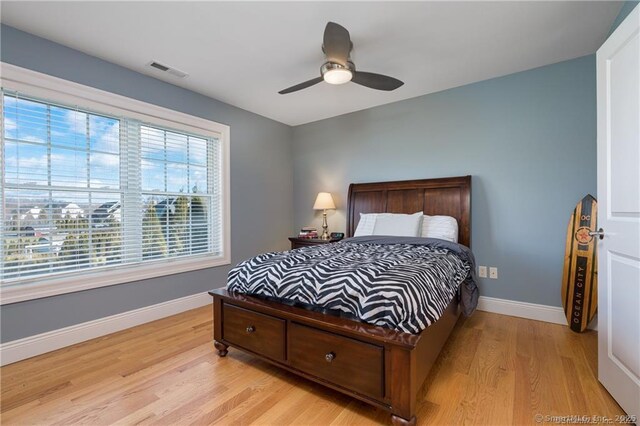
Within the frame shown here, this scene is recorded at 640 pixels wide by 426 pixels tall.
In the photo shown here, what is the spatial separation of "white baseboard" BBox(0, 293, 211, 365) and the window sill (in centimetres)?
31

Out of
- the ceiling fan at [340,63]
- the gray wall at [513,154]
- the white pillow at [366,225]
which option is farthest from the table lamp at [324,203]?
the ceiling fan at [340,63]

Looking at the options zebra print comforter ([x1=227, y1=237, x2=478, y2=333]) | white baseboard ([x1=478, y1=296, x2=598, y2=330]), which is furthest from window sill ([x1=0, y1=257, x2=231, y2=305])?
white baseboard ([x1=478, y1=296, x2=598, y2=330])

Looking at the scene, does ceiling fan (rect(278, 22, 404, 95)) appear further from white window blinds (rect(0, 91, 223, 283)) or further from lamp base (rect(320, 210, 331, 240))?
lamp base (rect(320, 210, 331, 240))

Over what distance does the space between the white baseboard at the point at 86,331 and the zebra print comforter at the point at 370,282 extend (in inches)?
52.4

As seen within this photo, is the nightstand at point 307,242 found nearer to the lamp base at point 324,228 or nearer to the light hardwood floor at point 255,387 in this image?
the lamp base at point 324,228

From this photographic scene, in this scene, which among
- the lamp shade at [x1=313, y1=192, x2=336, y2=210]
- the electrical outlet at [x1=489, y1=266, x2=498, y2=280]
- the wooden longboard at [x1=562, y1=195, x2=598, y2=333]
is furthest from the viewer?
the lamp shade at [x1=313, y1=192, x2=336, y2=210]

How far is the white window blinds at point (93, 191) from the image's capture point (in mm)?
2219

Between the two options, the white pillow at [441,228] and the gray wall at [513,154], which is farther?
the white pillow at [441,228]

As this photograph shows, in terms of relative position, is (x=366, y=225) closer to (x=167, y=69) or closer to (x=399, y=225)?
(x=399, y=225)

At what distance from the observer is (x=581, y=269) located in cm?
254

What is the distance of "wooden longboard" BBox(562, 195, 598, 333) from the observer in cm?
248

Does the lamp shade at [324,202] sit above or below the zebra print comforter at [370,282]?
above

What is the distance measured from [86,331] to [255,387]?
5.79 feet

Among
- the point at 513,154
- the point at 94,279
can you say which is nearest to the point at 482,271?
the point at 513,154
